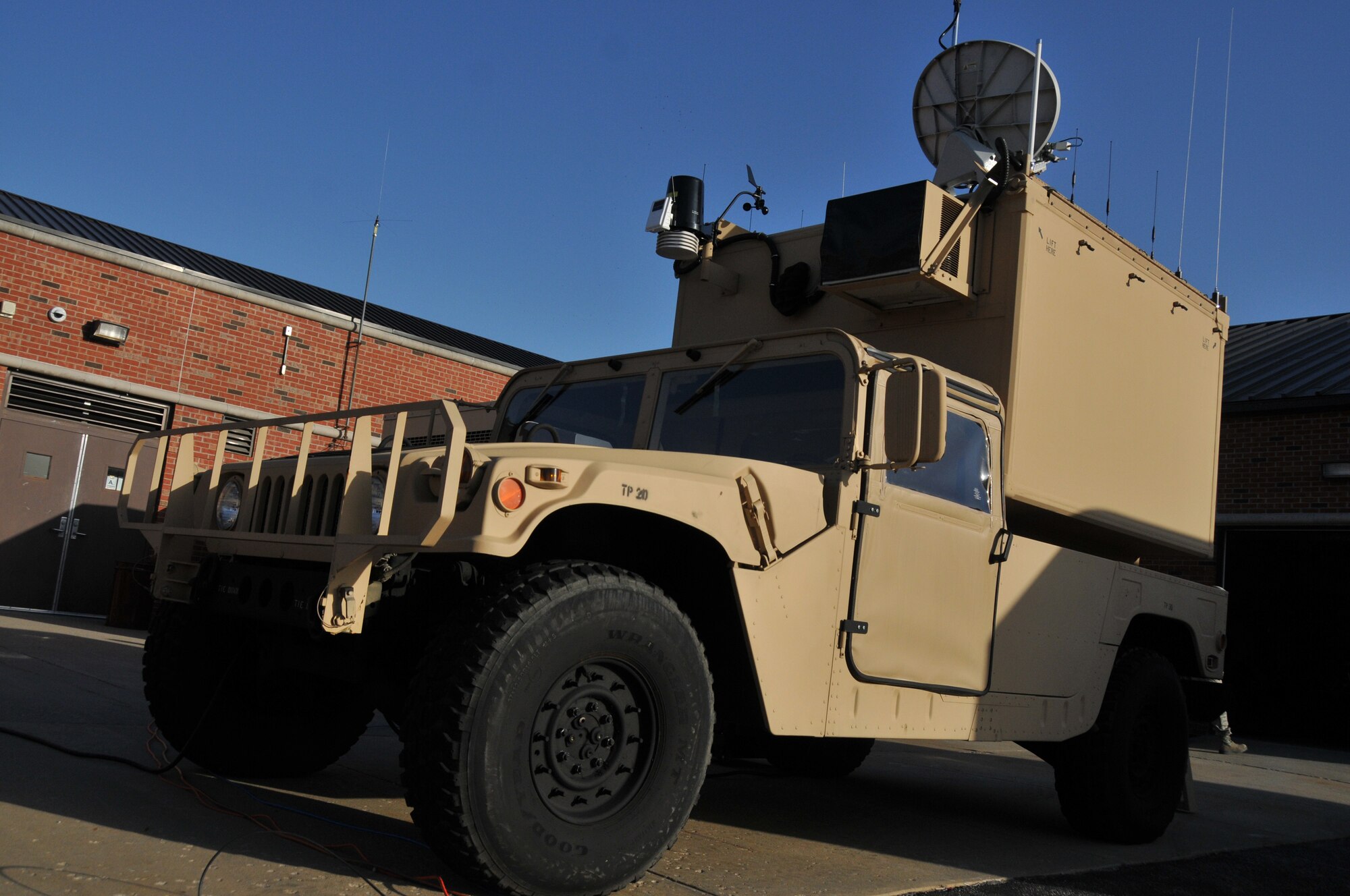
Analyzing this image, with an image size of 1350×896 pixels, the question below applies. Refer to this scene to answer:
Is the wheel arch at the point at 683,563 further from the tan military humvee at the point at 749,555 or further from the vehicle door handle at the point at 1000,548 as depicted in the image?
the vehicle door handle at the point at 1000,548

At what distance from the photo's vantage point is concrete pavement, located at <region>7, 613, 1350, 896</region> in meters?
3.27

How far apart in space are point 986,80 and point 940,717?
388cm

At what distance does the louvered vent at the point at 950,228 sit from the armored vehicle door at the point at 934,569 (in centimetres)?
76

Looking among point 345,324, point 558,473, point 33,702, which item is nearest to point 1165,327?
point 558,473

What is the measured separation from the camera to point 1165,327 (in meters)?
6.20

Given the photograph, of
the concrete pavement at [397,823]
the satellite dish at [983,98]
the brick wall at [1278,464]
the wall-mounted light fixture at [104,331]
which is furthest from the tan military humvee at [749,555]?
the wall-mounted light fixture at [104,331]

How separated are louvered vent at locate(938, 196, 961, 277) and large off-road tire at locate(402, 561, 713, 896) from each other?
2.45 meters

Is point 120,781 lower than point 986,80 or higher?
lower

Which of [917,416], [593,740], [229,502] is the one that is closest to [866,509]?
[917,416]

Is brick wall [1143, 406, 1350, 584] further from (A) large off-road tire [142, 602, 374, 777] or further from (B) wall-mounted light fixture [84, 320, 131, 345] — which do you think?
(B) wall-mounted light fixture [84, 320, 131, 345]

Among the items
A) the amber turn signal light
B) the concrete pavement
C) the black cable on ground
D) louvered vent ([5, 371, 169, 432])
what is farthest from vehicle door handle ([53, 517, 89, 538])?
the amber turn signal light

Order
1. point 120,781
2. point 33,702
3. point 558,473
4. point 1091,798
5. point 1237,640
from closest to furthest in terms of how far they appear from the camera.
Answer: point 558,473 → point 120,781 → point 1091,798 → point 33,702 → point 1237,640

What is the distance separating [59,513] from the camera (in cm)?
1316

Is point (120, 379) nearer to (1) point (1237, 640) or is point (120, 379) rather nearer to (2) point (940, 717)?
(2) point (940, 717)
